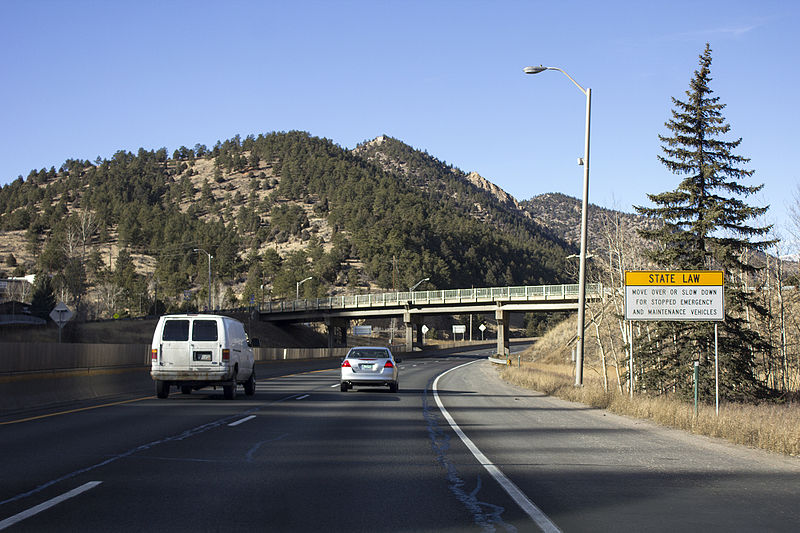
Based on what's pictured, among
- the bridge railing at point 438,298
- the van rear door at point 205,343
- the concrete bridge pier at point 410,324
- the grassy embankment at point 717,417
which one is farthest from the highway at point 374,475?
the concrete bridge pier at point 410,324

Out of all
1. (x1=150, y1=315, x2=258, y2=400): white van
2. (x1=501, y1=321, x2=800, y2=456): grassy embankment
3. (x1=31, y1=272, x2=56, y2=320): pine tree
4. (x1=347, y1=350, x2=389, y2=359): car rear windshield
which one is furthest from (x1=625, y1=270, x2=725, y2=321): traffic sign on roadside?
(x1=31, y1=272, x2=56, y2=320): pine tree

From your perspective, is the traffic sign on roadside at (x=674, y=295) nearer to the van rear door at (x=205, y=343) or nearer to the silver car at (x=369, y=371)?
the silver car at (x=369, y=371)

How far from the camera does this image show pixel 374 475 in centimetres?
928

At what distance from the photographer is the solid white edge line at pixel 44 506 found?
654cm

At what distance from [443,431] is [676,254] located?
15319 mm

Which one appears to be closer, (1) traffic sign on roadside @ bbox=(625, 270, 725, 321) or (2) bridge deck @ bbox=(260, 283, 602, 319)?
(1) traffic sign on roadside @ bbox=(625, 270, 725, 321)

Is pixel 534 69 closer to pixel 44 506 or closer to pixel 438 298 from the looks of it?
pixel 44 506

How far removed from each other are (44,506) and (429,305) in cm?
8665

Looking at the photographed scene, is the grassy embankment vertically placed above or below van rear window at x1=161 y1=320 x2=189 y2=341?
below

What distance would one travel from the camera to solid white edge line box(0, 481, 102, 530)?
654cm

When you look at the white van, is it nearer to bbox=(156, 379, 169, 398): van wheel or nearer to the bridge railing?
bbox=(156, 379, 169, 398): van wheel

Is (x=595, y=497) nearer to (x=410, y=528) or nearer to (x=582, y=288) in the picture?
(x=410, y=528)

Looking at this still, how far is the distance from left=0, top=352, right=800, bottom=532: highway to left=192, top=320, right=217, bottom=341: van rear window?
3.97m

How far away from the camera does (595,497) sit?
8.02 metres
